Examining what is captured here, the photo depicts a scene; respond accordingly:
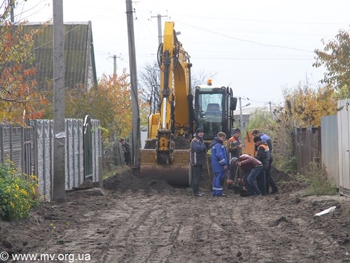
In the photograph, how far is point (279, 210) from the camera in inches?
653

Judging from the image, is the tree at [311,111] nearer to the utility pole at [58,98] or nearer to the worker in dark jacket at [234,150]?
the worker in dark jacket at [234,150]

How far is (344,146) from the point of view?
17094 millimetres

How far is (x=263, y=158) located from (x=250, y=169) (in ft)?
1.54

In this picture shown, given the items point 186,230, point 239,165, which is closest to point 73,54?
point 239,165

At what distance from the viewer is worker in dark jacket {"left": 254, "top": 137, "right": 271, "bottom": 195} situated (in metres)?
21.2

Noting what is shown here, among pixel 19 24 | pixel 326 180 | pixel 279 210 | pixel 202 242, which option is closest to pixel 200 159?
pixel 326 180

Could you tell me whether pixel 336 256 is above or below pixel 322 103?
below

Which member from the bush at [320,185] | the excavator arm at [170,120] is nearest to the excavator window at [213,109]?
the excavator arm at [170,120]

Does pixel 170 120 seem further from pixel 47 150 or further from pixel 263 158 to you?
pixel 47 150

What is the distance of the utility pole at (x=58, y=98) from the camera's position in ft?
58.7

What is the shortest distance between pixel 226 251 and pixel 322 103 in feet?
78.9

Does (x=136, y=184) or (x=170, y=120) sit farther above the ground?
(x=170, y=120)

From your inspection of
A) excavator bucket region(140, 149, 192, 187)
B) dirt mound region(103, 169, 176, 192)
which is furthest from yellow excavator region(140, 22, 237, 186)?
dirt mound region(103, 169, 176, 192)

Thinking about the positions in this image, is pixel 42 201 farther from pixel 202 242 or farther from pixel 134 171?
pixel 134 171
